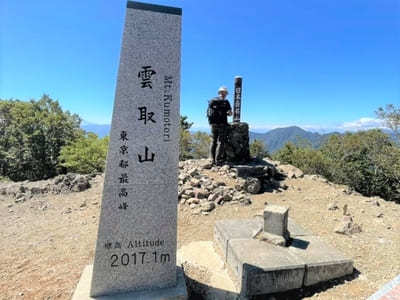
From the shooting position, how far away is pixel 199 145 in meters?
24.7

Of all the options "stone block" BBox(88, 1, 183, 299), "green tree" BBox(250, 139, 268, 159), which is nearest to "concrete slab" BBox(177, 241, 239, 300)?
"stone block" BBox(88, 1, 183, 299)

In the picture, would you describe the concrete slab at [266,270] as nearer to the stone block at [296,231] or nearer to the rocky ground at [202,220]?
the rocky ground at [202,220]

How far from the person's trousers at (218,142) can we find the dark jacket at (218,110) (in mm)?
201

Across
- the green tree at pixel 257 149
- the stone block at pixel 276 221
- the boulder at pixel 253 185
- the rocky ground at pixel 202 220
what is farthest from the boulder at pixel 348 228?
the green tree at pixel 257 149

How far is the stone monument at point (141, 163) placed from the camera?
6.83 ft

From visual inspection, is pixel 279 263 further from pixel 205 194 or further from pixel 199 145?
pixel 199 145

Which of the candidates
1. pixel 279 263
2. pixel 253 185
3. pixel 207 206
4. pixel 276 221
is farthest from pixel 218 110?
pixel 279 263

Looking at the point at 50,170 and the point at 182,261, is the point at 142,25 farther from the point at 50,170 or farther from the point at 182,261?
the point at 50,170

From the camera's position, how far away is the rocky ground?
2877 millimetres

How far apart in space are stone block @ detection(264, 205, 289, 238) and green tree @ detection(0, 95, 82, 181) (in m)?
18.6

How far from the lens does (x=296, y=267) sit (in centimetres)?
263

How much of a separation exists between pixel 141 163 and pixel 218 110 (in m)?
5.57

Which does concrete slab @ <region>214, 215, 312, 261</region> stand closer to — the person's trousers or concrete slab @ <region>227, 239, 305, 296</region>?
concrete slab @ <region>227, 239, 305, 296</region>

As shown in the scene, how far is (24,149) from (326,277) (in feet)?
72.9
